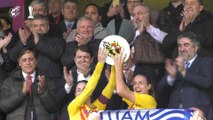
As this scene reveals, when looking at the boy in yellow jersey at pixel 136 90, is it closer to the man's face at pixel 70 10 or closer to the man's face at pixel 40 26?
the man's face at pixel 40 26

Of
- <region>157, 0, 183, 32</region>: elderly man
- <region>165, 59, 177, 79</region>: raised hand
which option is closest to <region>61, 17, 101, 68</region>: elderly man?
<region>157, 0, 183, 32</region>: elderly man

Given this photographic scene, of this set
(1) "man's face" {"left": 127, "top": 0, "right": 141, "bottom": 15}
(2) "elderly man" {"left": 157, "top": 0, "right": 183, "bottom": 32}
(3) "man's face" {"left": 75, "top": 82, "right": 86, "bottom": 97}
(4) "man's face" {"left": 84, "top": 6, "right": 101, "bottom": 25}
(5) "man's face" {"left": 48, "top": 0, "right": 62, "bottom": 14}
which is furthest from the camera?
(5) "man's face" {"left": 48, "top": 0, "right": 62, "bottom": 14}

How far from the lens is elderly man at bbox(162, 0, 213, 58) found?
334 inches

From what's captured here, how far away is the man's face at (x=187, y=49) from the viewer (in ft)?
25.9

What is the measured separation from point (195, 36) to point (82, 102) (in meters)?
1.45

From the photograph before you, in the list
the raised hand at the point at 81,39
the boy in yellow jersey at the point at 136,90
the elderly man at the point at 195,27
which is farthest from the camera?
the raised hand at the point at 81,39

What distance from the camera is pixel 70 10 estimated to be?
9820mm

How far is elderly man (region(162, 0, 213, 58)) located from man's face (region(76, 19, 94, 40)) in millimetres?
918

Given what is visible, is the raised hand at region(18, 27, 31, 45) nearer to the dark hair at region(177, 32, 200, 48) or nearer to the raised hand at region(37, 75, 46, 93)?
the raised hand at region(37, 75, 46, 93)

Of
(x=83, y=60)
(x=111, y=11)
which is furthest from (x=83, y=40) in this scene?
(x=111, y=11)

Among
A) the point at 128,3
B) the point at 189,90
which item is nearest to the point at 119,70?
the point at 189,90

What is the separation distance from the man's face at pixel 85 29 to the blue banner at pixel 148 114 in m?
1.37

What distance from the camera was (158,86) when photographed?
322 inches

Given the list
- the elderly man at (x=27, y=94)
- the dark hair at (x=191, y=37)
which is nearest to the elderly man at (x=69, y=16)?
the elderly man at (x=27, y=94)
